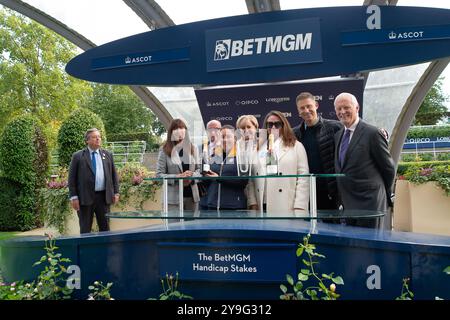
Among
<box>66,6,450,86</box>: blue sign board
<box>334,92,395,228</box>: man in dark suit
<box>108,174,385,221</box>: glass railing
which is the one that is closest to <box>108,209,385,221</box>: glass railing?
<box>108,174,385,221</box>: glass railing

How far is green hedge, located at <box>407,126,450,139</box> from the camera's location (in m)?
28.7

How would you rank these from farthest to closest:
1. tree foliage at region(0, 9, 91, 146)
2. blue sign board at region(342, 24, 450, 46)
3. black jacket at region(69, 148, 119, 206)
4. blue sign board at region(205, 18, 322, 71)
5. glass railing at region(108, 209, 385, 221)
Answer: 1. tree foliage at region(0, 9, 91, 146)
2. black jacket at region(69, 148, 119, 206)
3. blue sign board at region(205, 18, 322, 71)
4. blue sign board at region(342, 24, 450, 46)
5. glass railing at region(108, 209, 385, 221)

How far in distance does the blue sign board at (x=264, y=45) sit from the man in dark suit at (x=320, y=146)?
1.08m

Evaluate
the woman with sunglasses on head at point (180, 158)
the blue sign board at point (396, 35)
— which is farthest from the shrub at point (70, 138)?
the blue sign board at point (396, 35)

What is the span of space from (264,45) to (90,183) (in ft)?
8.65

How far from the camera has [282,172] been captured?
2.99m

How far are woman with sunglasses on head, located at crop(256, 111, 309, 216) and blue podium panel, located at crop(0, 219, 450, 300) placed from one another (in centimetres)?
12

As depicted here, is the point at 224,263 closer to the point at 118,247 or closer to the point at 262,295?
the point at 262,295

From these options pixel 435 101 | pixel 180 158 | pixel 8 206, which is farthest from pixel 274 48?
pixel 435 101

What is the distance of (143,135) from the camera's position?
36219 mm

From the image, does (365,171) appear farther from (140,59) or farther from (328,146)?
(140,59)

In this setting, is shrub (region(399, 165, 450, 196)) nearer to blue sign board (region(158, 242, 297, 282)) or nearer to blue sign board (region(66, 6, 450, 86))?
blue sign board (region(66, 6, 450, 86))

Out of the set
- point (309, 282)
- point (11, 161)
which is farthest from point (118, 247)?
point (11, 161)

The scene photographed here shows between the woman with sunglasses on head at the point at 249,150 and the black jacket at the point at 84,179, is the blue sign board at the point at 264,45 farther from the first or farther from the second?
the black jacket at the point at 84,179
